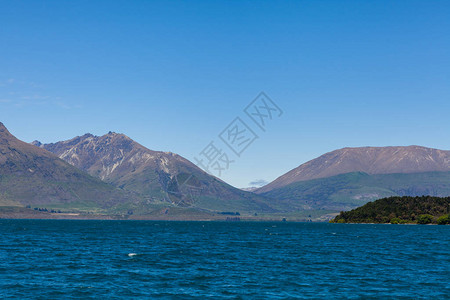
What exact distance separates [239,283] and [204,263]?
29.8m

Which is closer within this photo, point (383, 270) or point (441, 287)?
point (441, 287)

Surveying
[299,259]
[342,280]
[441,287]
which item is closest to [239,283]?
[342,280]

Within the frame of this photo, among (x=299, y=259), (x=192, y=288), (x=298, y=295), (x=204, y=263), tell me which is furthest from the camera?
(x=299, y=259)

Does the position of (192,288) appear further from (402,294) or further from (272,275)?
(402,294)

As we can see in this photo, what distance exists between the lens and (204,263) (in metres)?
112

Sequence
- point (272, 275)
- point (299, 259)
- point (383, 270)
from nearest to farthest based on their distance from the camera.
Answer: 1. point (272, 275)
2. point (383, 270)
3. point (299, 259)

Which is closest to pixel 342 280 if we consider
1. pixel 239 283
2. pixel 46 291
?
pixel 239 283

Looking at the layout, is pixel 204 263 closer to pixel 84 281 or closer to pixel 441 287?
pixel 84 281

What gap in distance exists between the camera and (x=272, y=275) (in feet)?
305

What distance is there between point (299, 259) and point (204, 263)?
26.4 meters

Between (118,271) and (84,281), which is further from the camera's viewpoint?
(118,271)

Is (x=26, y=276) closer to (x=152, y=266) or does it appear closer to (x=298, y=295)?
(x=152, y=266)

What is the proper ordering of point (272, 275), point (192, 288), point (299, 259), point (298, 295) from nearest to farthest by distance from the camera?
1. point (298, 295)
2. point (192, 288)
3. point (272, 275)
4. point (299, 259)

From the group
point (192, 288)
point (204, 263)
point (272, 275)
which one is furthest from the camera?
point (204, 263)
